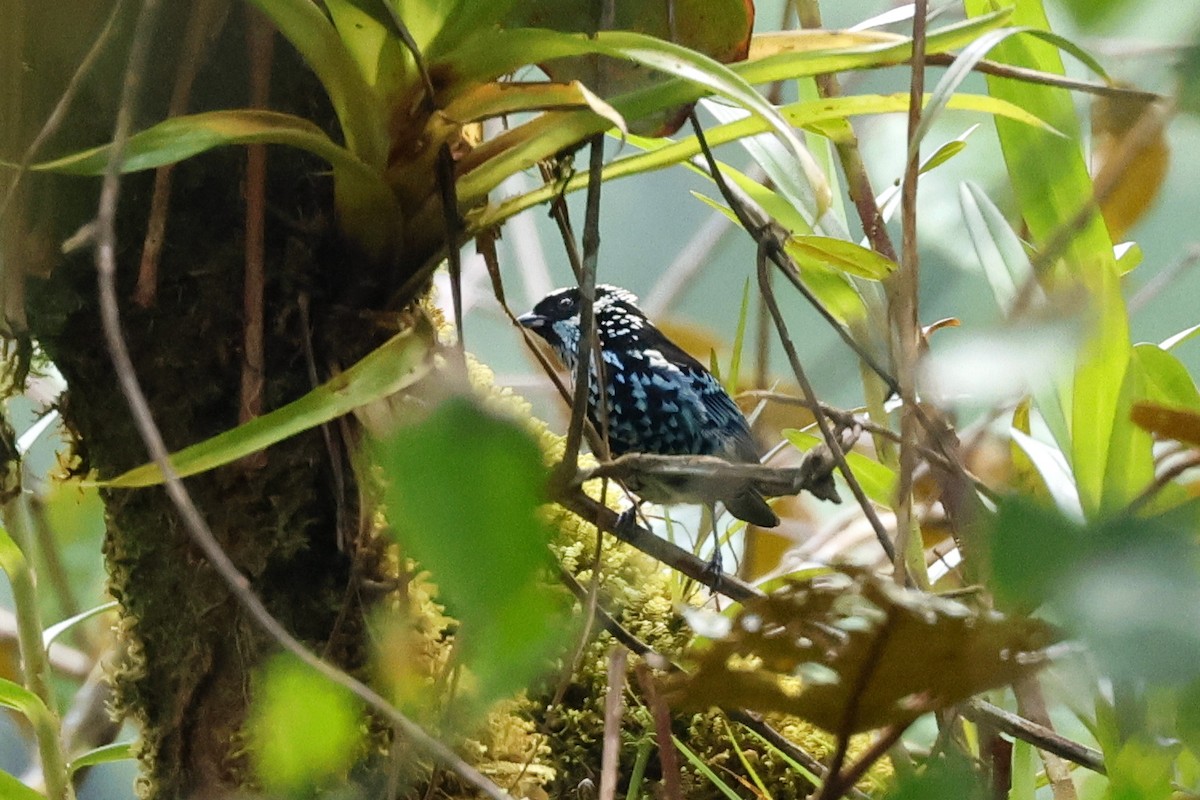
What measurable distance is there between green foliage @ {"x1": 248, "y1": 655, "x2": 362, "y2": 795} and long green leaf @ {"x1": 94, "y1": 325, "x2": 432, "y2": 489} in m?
0.33

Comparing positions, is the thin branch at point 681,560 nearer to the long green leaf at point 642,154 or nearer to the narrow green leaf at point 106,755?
the long green leaf at point 642,154

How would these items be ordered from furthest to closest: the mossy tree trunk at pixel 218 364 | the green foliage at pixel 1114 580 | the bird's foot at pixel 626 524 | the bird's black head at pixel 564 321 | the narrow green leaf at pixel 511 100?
the bird's black head at pixel 564 321 → the bird's foot at pixel 626 524 → the mossy tree trunk at pixel 218 364 → the narrow green leaf at pixel 511 100 → the green foliage at pixel 1114 580

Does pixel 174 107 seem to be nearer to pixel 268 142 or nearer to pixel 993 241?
pixel 268 142

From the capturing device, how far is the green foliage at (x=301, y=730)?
0.39 m

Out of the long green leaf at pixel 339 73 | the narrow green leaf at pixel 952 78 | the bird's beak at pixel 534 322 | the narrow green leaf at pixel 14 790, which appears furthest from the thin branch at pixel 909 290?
the bird's beak at pixel 534 322

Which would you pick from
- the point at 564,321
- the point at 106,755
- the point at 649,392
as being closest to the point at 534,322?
the point at 564,321

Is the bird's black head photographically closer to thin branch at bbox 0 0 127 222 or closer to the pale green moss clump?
the pale green moss clump

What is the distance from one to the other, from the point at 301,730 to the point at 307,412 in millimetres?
393

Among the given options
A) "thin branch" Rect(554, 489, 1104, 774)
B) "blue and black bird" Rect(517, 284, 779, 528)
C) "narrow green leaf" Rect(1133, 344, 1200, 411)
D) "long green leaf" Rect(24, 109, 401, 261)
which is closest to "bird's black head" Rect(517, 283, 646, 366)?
"blue and black bird" Rect(517, 284, 779, 528)

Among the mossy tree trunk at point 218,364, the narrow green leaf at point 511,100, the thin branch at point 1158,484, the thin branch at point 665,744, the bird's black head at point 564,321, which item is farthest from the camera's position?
the bird's black head at point 564,321

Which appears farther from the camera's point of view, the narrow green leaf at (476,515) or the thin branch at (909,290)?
the thin branch at (909,290)

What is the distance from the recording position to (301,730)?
40 centimetres

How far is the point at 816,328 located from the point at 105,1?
1614 millimetres

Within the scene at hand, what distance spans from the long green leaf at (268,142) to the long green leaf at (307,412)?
17 centimetres
